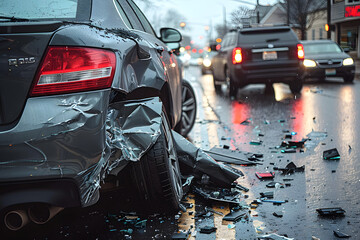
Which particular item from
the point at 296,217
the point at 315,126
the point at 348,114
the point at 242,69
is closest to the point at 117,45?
the point at 296,217

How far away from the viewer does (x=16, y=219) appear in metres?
2.96

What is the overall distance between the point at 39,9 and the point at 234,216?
6.88 feet

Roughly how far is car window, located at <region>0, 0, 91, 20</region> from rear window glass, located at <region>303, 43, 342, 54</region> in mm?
16005

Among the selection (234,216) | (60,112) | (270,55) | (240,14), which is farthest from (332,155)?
(240,14)

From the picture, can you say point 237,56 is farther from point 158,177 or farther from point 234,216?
point 158,177

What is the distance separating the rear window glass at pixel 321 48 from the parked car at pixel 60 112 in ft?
53.0

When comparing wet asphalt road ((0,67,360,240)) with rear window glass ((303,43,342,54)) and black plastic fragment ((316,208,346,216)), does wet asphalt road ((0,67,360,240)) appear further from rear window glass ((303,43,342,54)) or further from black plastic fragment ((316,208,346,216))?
rear window glass ((303,43,342,54))

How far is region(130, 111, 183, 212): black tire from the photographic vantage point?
3514 millimetres

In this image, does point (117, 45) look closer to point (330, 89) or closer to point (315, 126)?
point (315, 126)

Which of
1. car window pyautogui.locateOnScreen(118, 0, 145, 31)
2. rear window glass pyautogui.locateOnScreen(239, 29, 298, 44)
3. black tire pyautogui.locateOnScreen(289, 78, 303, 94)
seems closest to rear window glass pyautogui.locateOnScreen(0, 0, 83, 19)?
car window pyautogui.locateOnScreen(118, 0, 145, 31)

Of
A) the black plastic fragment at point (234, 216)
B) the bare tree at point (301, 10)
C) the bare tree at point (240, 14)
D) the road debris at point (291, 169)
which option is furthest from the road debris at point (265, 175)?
the bare tree at point (301, 10)

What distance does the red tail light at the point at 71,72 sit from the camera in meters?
2.82

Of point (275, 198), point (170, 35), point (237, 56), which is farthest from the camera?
point (237, 56)

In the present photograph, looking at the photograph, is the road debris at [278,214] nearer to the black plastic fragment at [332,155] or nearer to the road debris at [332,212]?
the road debris at [332,212]
